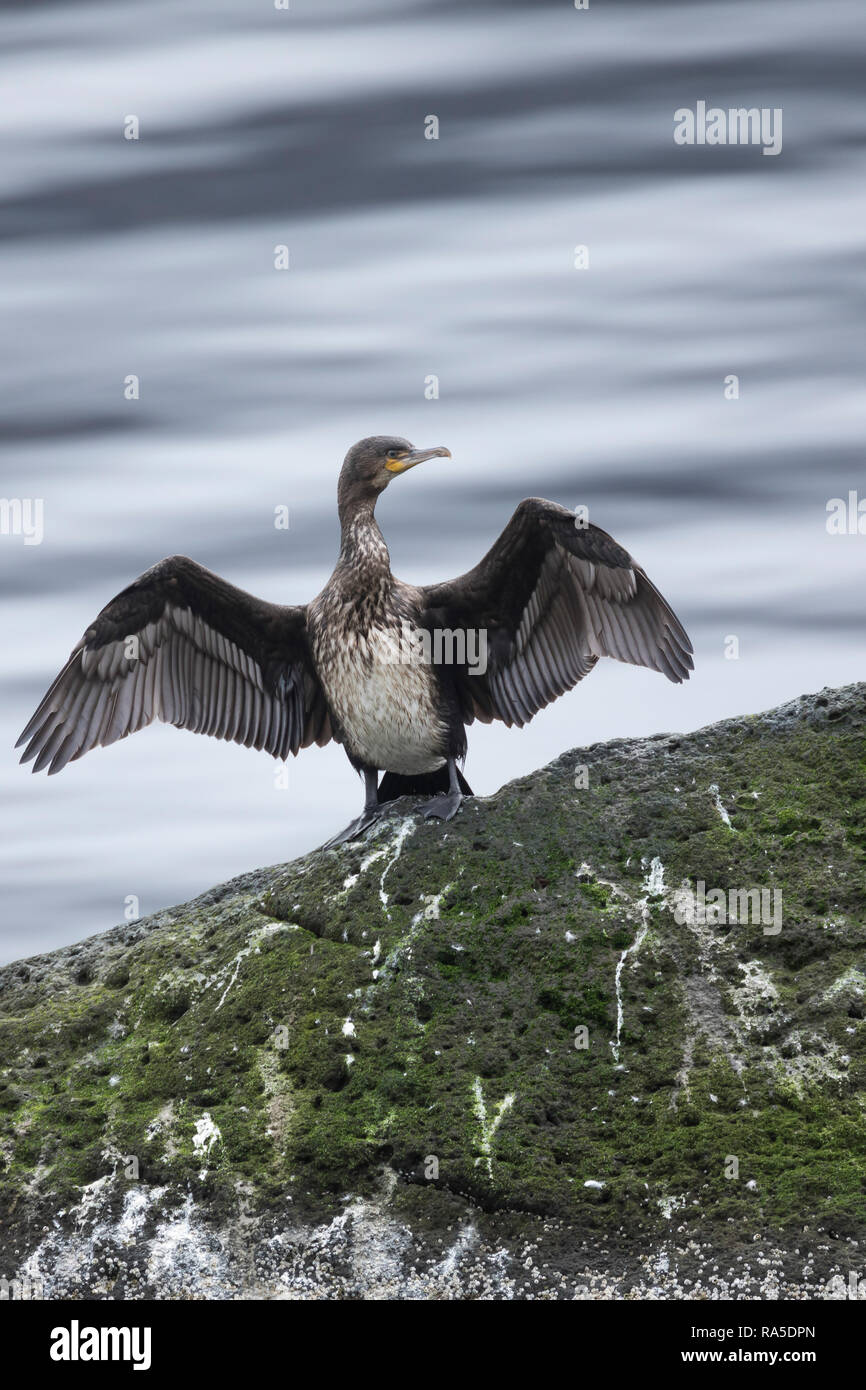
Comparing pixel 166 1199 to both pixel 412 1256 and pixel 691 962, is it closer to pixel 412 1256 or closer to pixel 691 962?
pixel 412 1256

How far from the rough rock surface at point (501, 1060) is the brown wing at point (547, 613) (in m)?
0.93

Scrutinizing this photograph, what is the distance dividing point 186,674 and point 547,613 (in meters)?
1.93

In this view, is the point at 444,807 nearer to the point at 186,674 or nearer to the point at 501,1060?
the point at 501,1060

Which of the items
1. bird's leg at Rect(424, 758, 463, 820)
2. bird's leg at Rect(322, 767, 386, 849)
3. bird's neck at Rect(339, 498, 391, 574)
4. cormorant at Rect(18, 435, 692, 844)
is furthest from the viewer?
bird's neck at Rect(339, 498, 391, 574)

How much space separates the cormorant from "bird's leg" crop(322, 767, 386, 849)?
2 cm

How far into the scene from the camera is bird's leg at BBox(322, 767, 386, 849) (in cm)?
673

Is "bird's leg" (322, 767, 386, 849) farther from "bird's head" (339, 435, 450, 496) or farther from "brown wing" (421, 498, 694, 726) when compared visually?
"bird's head" (339, 435, 450, 496)

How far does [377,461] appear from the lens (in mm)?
7672

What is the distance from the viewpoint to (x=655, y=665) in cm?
718

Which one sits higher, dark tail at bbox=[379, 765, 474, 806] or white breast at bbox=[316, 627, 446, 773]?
white breast at bbox=[316, 627, 446, 773]

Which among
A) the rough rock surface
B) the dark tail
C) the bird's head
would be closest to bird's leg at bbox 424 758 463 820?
the rough rock surface

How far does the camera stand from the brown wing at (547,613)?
7160 mm

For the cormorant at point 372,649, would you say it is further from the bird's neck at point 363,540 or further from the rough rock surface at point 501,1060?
the rough rock surface at point 501,1060

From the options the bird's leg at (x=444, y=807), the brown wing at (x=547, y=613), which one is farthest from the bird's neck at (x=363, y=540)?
the bird's leg at (x=444, y=807)
